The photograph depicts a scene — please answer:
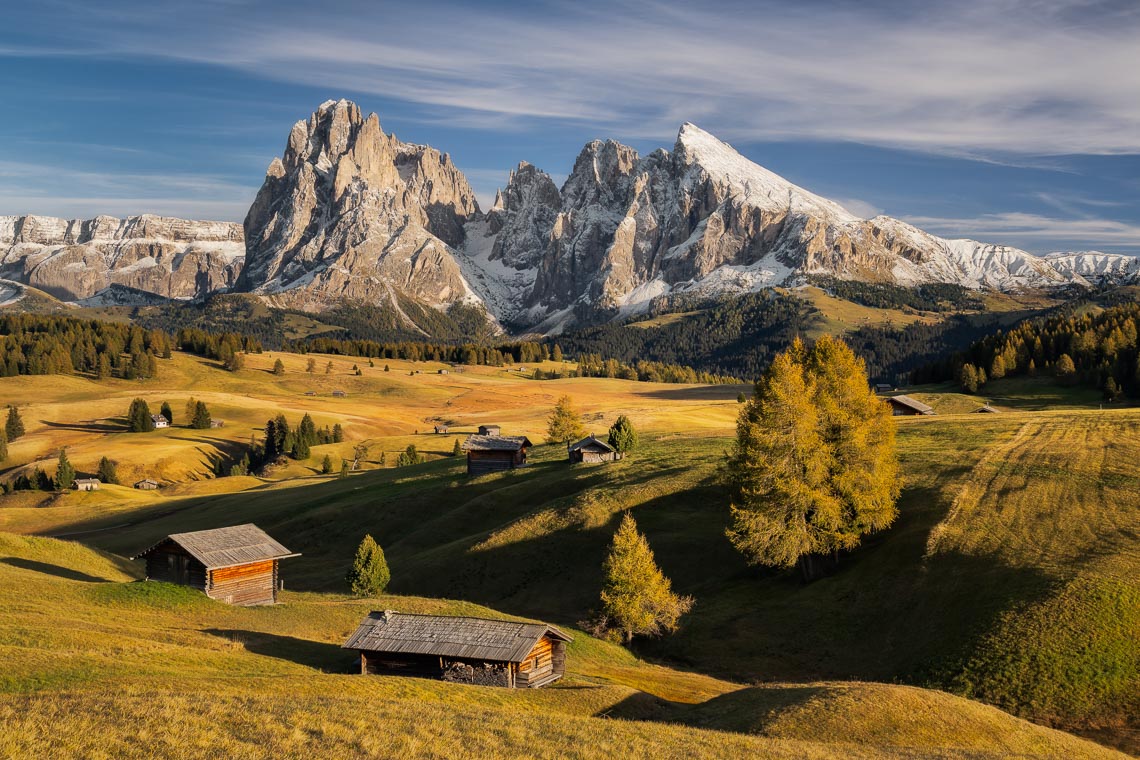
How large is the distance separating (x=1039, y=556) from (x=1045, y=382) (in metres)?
110

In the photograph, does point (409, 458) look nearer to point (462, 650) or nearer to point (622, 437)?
point (622, 437)

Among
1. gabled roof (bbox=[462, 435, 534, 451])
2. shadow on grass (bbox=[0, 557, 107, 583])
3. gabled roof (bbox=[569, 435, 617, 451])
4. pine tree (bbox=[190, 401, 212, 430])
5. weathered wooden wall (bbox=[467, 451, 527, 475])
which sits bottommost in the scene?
pine tree (bbox=[190, 401, 212, 430])

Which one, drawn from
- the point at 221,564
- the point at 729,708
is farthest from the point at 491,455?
the point at 729,708

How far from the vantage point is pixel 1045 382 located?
452 feet

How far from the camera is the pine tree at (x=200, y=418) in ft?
522

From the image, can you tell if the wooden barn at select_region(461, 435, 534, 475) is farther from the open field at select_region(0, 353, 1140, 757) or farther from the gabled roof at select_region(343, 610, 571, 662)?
the gabled roof at select_region(343, 610, 571, 662)

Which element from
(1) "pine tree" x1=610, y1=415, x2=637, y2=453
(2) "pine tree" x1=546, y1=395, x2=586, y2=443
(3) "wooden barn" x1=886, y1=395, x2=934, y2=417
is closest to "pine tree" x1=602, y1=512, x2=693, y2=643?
(1) "pine tree" x1=610, y1=415, x2=637, y2=453

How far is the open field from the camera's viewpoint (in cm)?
3272

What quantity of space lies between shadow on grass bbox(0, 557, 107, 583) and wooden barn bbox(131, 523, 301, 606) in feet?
12.1

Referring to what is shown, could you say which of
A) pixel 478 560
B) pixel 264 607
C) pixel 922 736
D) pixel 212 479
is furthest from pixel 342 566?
pixel 212 479

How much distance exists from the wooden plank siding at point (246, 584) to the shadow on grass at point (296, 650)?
30.7ft

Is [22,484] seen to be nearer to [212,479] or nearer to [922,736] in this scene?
[212,479]

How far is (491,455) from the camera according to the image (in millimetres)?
91938

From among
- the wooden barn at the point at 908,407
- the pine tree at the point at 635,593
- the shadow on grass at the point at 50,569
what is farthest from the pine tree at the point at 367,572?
the wooden barn at the point at 908,407
